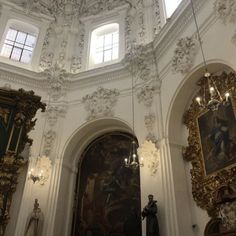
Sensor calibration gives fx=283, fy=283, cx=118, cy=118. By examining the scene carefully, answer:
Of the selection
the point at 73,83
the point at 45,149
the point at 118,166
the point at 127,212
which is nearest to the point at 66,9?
the point at 73,83

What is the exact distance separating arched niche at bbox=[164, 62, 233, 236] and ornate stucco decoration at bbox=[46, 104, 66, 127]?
457cm

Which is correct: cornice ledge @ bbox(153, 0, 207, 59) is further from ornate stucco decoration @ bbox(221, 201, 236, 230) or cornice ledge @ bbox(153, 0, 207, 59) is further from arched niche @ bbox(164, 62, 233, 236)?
ornate stucco decoration @ bbox(221, 201, 236, 230)

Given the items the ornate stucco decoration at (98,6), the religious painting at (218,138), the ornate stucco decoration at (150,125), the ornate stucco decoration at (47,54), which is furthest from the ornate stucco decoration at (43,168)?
the ornate stucco decoration at (98,6)

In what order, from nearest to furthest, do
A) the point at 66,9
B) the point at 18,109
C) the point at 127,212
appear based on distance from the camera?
the point at 18,109 < the point at 127,212 < the point at 66,9

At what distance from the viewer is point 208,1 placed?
830 cm

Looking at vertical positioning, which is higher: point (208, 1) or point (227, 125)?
point (208, 1)

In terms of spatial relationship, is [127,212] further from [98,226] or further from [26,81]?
[26,81]

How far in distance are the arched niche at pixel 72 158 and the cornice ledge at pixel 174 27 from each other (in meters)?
3.08

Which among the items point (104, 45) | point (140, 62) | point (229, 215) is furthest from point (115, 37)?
point (229, 215)

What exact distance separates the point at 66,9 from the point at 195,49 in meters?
8.84

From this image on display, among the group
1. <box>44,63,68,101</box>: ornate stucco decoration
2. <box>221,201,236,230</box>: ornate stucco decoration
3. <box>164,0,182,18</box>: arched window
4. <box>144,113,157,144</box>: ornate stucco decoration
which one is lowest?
<box>221,201,236,230</box>: ornate stucco decoration

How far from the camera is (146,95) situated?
10094 millimetres

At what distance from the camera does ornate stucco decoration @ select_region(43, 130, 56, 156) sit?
10.7 m

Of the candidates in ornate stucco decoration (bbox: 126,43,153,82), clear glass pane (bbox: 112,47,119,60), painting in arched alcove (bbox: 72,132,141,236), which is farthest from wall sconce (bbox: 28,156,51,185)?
clear glass pane (bbox: 112,47,119,60)
